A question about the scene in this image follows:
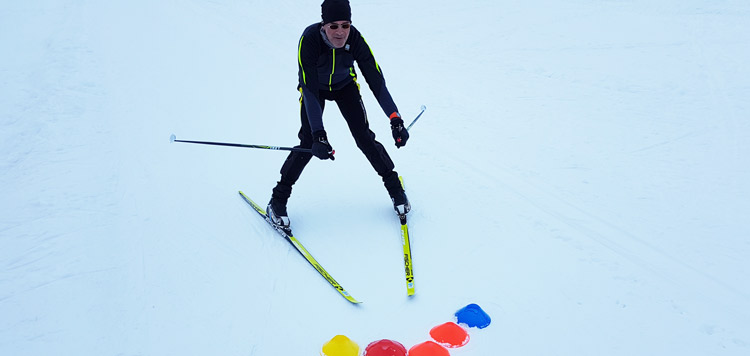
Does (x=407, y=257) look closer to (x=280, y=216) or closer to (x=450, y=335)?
(x=450, y=335)

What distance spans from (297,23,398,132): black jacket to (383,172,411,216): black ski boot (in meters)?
0.83

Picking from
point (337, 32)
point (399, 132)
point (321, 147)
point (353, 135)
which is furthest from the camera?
point (353, 135)

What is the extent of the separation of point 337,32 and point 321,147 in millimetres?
902

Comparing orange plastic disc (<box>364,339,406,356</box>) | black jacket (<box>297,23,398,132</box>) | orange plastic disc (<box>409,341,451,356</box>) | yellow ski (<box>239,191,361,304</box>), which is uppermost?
black jacket (<box>297,23,398,132</box>)

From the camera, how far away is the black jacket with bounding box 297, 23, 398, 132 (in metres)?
3.81

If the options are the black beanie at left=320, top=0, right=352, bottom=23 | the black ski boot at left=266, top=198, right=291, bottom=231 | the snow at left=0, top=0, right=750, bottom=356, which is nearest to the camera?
the snow at left=0, top=0, right=750, bottom=356

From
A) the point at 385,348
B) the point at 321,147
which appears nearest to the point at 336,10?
the point at 321,147

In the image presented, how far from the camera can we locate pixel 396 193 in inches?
175

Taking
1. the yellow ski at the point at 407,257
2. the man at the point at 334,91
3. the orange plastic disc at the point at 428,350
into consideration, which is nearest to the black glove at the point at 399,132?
the man at the point at 334,91

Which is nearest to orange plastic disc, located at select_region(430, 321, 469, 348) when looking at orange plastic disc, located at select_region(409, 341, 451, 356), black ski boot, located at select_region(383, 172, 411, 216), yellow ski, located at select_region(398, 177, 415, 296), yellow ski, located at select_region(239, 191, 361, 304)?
orange plastic disc, located at select_region(409, 341, 451, 356)

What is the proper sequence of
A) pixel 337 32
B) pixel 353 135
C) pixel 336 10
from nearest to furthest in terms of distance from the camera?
pixel 336 10, pixel 337 32, pixel 353 135

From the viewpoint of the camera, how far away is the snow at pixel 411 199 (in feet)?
10.8

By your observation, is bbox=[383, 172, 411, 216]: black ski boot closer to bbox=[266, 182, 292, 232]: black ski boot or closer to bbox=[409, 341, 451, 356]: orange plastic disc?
bbox=[266, 182, 292, 232]: black ski boot

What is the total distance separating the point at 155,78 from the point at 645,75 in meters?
8.25
